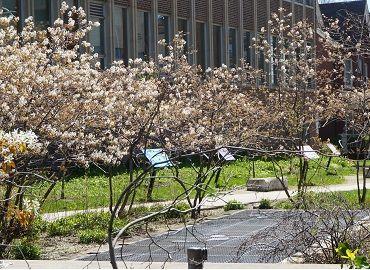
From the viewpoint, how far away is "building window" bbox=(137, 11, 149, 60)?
97.6 feet

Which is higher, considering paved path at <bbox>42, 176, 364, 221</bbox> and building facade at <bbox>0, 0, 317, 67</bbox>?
building facade at <bbox>0, 0, 317, 67</bbox>

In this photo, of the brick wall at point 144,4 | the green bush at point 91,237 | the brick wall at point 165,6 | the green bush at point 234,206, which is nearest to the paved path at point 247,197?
the green bush at point 234,206

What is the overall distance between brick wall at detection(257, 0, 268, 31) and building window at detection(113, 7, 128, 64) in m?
11.0

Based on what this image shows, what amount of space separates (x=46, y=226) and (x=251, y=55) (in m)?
25.2

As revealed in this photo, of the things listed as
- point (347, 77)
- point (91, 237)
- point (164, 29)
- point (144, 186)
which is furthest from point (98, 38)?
point (347, 77)

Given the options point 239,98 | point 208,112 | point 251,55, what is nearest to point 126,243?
point 208,112

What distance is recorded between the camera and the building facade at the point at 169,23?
2712 cm

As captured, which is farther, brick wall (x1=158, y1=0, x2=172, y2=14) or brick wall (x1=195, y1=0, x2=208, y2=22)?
brick wall (x1=195, y1=0, x2=208, y2=22)

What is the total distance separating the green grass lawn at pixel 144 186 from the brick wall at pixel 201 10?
653 centimetres

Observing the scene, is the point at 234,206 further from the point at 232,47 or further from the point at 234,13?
the point at 234,13

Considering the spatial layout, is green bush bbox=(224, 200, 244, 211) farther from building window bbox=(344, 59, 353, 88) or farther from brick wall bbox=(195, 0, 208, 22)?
brick wall bbox=(195, 0, 208, 22)

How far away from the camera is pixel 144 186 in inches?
740

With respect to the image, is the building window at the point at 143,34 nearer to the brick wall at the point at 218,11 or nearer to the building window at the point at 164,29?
the building window at the point at 164,29

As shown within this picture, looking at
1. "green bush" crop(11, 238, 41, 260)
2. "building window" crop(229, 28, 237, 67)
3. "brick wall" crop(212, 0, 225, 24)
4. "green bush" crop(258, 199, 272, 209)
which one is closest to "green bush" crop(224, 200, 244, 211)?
"green bush" crop(258, 199, 272, 209)
